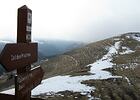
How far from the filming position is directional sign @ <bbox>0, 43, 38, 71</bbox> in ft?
22.9

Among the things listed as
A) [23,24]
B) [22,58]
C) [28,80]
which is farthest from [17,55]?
[23,24]

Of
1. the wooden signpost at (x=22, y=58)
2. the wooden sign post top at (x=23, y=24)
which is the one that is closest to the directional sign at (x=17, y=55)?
the wooden signpost at (x=22, y=58)

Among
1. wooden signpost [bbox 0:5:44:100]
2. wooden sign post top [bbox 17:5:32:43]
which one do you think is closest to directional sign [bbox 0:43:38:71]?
wooden signpost [bbox 0:5:44:100]

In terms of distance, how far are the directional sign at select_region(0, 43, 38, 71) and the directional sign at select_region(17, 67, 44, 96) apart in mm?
272

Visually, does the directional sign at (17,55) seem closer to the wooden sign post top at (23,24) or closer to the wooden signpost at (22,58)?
the wooden signpost at (22,58)

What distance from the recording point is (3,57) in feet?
22.6

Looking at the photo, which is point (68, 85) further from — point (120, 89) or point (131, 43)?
point (131, 43)

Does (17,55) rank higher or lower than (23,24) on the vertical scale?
lower

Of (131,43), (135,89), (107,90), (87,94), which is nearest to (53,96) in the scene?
(87,94)

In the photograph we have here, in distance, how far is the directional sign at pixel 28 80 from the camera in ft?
24.6

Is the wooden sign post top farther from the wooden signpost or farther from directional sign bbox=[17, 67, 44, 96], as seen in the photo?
directional sign bbox=[17, 67, 44, 96]

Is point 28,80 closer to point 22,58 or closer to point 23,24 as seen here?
point 22,58

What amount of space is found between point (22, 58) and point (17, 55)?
1.04 feet

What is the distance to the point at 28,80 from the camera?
27.1 ft
